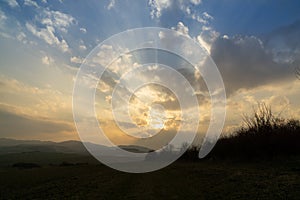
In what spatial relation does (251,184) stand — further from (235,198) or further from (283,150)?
(283,150)

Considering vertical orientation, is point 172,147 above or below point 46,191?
above

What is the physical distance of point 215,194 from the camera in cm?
1068

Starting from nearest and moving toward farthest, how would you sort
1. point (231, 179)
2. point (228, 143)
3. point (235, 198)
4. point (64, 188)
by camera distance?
1. point (235, 198)
2. point (231, 179)
3. point (64, 188)
4. point (228, 143)

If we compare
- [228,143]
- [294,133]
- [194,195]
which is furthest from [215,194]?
[228,143]

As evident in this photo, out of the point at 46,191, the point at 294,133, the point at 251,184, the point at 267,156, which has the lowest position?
the point at 46,191

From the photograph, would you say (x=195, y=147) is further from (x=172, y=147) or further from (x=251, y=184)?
(x=251, y=184)

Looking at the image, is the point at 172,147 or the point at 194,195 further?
the point at 172,147

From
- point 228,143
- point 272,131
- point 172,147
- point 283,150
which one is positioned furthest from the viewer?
point 172,147

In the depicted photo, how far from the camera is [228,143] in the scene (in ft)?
93.2

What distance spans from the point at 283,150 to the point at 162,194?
14.6 meters

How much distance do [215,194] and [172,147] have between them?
37.0 meters

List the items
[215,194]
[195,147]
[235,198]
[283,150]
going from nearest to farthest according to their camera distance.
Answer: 1. [235,198]
2. [215,194]
3. [283,150]
4. [195,147]

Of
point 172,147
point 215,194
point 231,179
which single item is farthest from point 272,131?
point 172,147

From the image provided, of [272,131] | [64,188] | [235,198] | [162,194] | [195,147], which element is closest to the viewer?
[235,198]
